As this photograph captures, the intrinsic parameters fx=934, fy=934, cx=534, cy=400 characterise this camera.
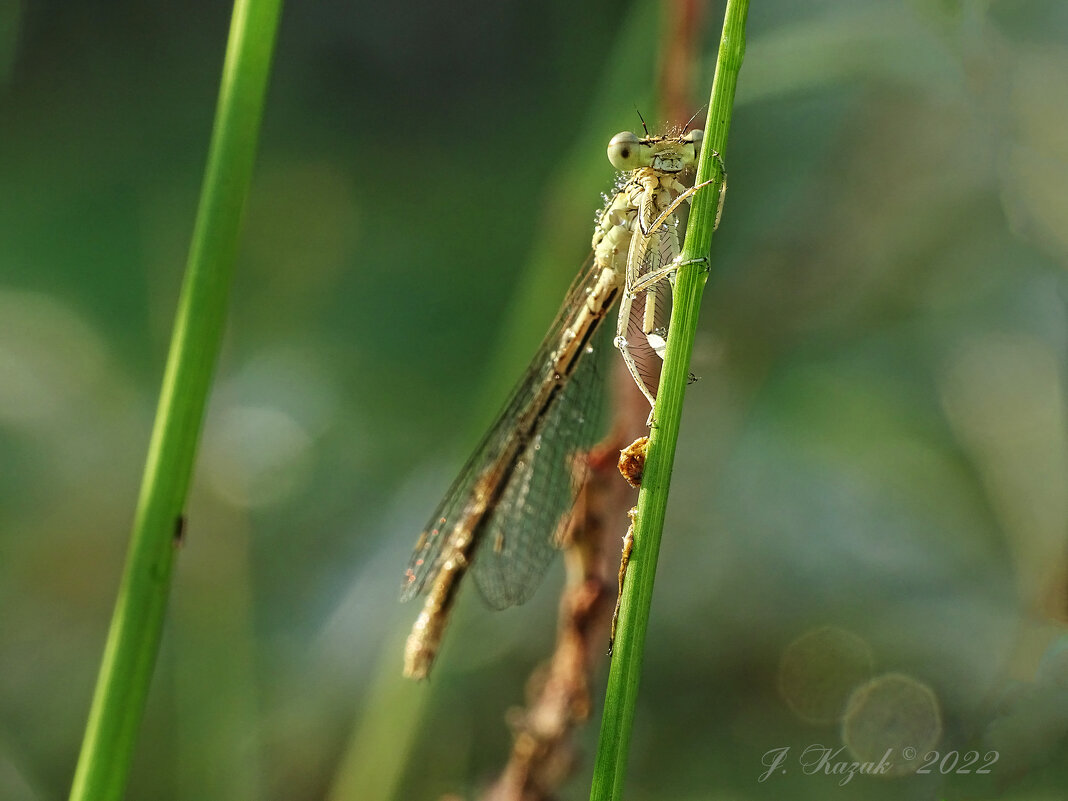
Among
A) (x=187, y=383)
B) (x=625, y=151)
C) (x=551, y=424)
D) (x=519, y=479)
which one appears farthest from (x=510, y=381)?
(x=187, y=383)

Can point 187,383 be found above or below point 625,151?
below

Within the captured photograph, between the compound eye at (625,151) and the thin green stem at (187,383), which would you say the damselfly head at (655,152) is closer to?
the compound eye at (625,151)

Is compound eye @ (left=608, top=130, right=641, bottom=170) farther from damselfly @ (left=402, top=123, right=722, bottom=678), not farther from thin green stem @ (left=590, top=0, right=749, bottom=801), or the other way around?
thin green stem @ (left=590, top=0, right=749, bottom=801)

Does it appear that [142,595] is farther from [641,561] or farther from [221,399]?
[221,399]

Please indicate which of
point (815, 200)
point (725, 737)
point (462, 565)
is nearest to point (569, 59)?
point (815, 200)

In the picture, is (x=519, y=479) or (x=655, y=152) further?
(x=519, y=479)

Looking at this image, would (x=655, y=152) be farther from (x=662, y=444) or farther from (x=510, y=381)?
(x=662, y=444)

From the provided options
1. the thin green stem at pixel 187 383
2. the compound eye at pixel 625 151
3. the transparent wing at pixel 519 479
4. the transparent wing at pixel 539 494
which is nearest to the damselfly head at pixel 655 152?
the compound eye at pixel 625 151
